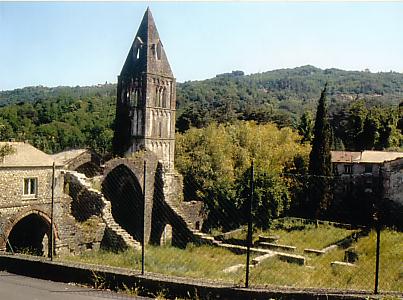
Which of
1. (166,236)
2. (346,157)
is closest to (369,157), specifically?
(346,157)

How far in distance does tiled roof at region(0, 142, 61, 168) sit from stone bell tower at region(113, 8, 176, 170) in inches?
655

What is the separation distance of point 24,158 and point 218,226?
532 inches

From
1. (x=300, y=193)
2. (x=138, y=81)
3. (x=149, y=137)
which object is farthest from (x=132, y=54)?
(x=300, y=193)

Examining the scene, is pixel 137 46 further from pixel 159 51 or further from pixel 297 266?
pixel 297 266

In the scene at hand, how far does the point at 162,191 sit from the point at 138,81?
44.3ft

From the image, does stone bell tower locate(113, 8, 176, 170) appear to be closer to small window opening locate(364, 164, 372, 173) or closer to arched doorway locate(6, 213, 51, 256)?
arched doorway locate(6, 213, 51, 256)

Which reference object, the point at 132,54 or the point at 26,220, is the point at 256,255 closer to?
the point at 26,220

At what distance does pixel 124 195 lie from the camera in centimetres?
2895

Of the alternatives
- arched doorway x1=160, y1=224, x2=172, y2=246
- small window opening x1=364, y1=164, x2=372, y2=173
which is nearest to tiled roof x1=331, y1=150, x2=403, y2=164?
small window opening x1=364, y1=164, x2=372, y2=173

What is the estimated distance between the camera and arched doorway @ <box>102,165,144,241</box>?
87.4 feet

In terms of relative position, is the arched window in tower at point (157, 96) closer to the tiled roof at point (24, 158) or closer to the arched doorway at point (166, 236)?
the arched doorway at point (166, 236)

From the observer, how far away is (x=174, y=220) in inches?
1083

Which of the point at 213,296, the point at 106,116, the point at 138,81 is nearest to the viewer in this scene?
the point at 213,296

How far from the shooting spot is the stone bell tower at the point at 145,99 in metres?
38.9
